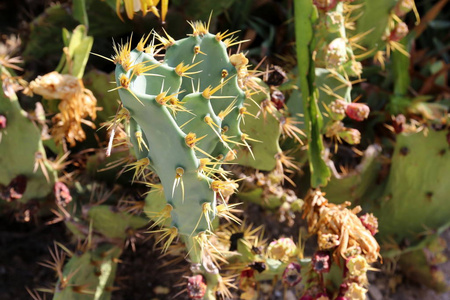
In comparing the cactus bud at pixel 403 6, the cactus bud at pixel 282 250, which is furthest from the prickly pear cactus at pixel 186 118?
the cactus bud at pixel 403 6

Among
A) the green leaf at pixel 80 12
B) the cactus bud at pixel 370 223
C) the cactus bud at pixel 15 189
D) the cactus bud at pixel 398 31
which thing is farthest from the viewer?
the cactus bud at pixel 398 31

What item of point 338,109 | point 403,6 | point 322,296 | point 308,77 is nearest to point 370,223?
point 322,296

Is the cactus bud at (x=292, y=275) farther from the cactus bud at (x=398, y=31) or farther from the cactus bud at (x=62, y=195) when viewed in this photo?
the cactus bud at (x=398, y=31)

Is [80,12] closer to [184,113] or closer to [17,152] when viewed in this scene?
[17,152]

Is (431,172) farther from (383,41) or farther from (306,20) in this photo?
(306,20)

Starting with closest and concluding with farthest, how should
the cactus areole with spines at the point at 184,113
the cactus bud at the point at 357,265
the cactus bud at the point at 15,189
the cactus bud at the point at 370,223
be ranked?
the cactus areole with spines at the point at 184,113 < the cactus bud at the point at 357,265 < the cactus bud at the point at 370,223 < the cactus bud at the point at 15,189

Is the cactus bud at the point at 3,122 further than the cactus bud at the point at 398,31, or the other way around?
the cactus bud at the point at 398,31

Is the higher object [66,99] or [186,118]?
[186,118]
